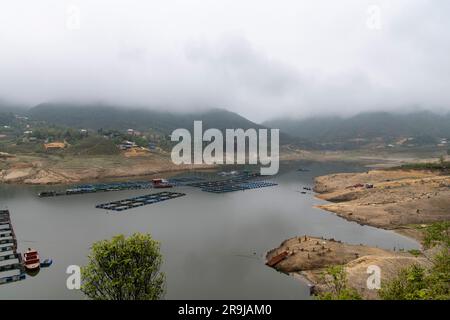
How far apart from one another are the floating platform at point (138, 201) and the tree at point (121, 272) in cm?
6096

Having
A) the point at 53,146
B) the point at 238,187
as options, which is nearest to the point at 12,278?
the point at 238,187

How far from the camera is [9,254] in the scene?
189 ft

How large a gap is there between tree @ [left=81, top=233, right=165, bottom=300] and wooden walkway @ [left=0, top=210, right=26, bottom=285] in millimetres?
20874

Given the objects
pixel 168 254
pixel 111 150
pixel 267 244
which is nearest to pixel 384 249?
pixel 267 244

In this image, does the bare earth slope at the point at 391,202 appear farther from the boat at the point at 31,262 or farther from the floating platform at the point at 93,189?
the boat at the point at 31,262

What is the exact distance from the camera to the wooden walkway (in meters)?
47.8

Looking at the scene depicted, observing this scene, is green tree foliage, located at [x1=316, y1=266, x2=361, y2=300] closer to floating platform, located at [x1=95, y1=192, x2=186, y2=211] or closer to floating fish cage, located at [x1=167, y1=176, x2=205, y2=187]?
floating platform, located at [x1=95, y1=192, x2=186, y2=211]

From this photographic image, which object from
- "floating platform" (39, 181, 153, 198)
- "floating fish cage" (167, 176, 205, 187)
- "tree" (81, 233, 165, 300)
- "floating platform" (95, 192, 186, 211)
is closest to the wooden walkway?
"tree" (81, 233, 165, 300)

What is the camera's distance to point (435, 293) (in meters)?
22.7

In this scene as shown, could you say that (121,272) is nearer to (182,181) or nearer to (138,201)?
(138,201)

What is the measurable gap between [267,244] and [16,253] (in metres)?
39.5

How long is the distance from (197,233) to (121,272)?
37.7m

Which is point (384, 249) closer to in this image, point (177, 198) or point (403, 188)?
point (403, 188)

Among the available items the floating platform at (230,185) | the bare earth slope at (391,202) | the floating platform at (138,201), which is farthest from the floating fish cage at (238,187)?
the bare earth slope at (391,202)
